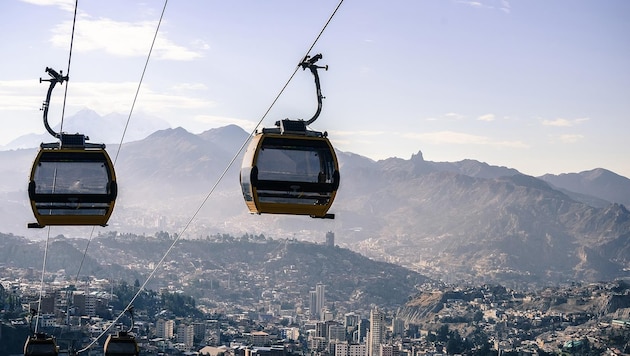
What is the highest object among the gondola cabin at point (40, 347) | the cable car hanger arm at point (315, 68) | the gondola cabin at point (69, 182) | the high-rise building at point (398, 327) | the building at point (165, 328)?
the cable car hanger arm at point (315, 68)

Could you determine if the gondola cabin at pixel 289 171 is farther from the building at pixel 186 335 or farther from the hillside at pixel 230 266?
the hillside at pixel 230 266

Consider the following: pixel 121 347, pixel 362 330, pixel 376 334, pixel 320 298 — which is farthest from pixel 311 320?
pixel 121 347

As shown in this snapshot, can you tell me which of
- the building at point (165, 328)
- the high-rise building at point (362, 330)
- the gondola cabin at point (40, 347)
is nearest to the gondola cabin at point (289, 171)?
the gondola cabin at point (40, 347)

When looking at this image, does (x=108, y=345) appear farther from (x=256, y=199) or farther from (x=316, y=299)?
(x=316, y=299)

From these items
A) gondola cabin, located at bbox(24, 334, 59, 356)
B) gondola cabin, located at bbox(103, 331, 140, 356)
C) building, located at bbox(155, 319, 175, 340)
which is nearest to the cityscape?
building, located at bbox(155, 319, 175, 340)

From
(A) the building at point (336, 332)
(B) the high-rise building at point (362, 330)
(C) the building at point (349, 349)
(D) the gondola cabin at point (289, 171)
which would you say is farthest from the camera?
(B) the high-rise building at point (362, 330)
